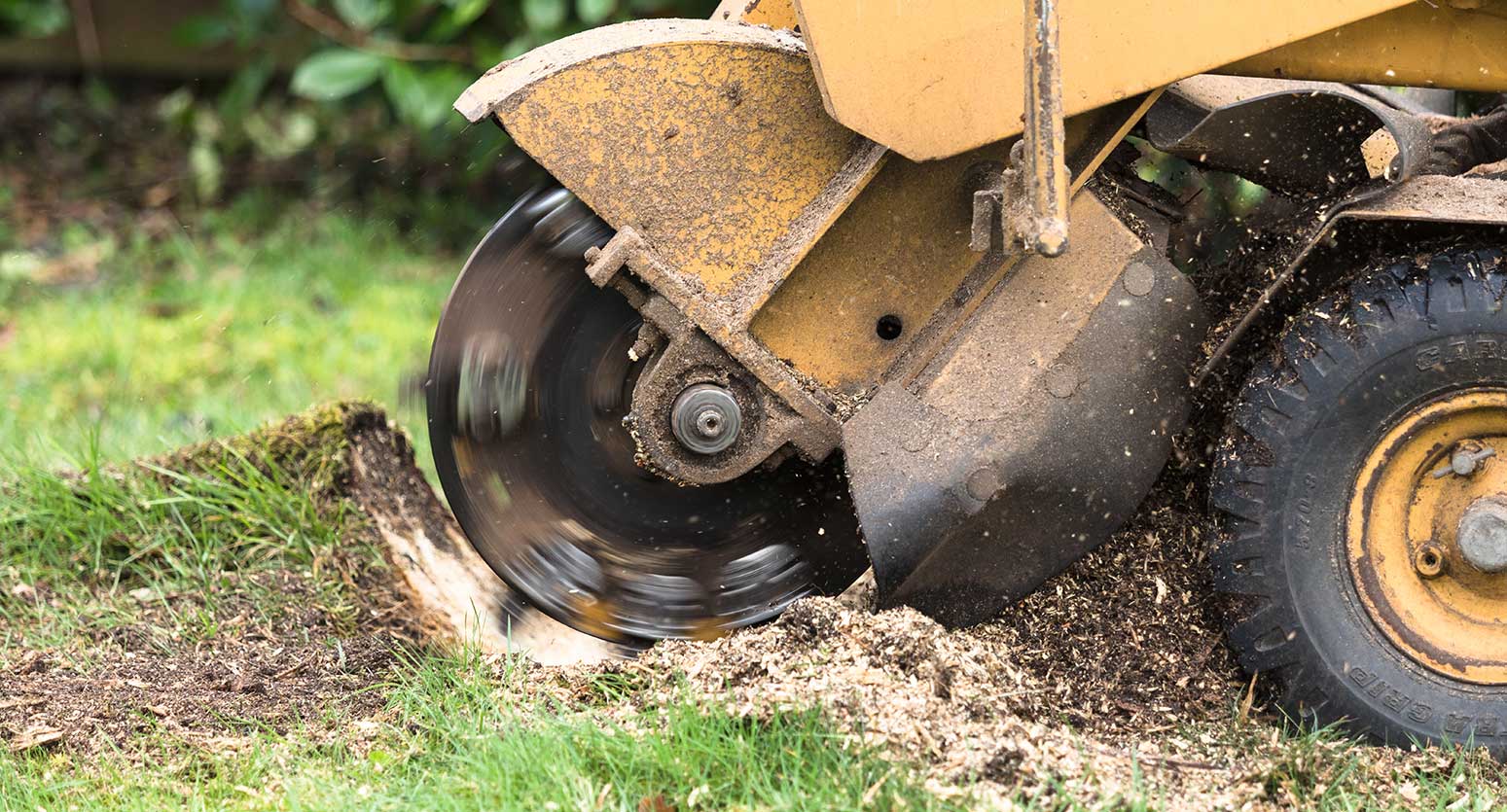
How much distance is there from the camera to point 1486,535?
2686 millimetres

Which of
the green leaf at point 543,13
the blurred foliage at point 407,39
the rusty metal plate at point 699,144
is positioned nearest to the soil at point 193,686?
the rusty metal plate at point 699,144

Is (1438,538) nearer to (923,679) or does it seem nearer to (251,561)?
(923,679)

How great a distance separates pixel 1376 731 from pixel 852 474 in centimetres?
102

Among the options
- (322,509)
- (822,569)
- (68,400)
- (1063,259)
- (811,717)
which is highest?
(1063,259)

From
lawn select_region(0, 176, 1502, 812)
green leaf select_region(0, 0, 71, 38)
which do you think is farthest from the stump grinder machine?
green leaf select_region(0, 0, 71, 38)

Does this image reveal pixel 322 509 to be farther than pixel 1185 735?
Yes

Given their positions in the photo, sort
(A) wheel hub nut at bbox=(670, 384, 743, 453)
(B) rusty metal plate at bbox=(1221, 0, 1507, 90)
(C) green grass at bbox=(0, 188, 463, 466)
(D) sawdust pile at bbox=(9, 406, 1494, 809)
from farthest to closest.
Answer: (C) green grass at bbox=(0, 188, 463, 466) → (A) wheel hub nut at bbox=(670, 384, 743, 453) → (B) rusty metal plate at bbox=(1221, 0, 1507, 90) → (D) sawdust pile at bbox=(9, 406, 1494, 809)

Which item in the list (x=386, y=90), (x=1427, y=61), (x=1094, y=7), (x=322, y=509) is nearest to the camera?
(x=1094, y=7)

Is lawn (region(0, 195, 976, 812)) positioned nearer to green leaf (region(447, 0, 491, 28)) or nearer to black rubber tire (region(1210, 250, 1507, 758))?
black rubber tire (region(1210, 250, 1507, 758))

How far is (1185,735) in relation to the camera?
2.77m

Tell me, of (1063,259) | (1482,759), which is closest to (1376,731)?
(1482,759)

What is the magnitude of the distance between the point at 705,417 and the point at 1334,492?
1133 millimetres

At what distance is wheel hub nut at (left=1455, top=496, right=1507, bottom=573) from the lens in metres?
2.68

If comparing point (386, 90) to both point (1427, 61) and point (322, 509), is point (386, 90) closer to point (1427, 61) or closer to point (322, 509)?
point (322, 509)
